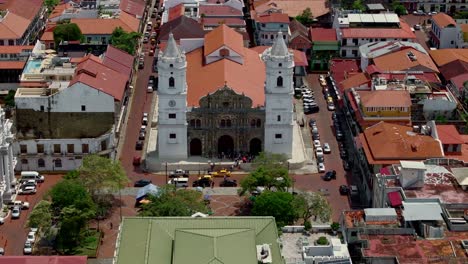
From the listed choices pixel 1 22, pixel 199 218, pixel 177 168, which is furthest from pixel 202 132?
pixel 1 22

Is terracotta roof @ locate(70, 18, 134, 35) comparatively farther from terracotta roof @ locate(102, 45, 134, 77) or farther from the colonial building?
the colonial building

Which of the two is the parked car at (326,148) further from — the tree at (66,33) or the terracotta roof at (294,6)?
the terracotta roof at (294,6)

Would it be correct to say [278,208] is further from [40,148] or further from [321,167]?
[40,148]

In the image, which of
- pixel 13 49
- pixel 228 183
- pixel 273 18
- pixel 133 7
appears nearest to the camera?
pixel 228 183

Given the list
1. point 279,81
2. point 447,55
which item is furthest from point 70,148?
point 447,55

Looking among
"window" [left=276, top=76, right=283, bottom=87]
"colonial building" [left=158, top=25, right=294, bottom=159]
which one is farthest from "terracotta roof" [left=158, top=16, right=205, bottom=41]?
"window" [left=276, top=76, right=283, bottom=87]

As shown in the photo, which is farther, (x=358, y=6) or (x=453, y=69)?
(x=358, y=6)

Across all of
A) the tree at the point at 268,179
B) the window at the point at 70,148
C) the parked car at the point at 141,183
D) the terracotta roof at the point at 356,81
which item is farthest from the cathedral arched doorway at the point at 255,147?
the window at the point at 70,148
